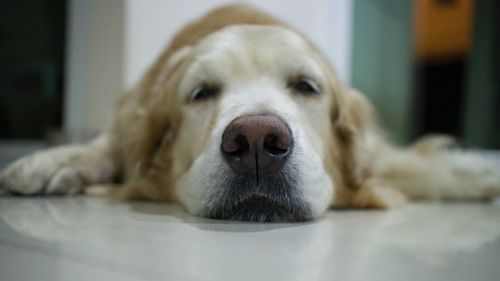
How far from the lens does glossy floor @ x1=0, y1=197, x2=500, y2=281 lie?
0.85 m

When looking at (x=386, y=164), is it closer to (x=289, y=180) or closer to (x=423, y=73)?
(x=289, y=180)

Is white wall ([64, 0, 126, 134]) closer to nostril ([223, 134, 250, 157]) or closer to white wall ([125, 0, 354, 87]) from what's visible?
white wall ([125, 0, 354, 87])

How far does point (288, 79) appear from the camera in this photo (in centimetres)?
179

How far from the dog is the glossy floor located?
0.37 ft

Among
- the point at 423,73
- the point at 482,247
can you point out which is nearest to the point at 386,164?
the point at 482,247

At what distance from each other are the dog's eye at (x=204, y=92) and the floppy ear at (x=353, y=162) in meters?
0.47

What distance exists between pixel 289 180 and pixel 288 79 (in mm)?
521

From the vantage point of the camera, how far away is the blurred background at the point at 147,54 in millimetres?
3574

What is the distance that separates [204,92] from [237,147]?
53 cm

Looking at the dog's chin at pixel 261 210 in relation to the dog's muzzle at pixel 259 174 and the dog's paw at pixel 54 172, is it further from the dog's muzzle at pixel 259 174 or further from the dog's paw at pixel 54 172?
the dog's paw at pixel 54 172

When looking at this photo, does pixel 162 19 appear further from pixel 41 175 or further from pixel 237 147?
pixel 237 147

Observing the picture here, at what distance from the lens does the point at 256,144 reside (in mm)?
1260

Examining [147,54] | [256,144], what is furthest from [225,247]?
[147,54]

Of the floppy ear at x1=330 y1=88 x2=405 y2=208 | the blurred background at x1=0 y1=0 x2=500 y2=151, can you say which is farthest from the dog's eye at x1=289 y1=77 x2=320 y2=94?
the blurred background at x1=0 y1=0 x2=500 y2=151
